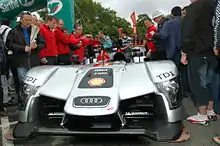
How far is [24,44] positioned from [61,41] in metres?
1.28

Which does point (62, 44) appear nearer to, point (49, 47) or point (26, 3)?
point (49, 47)

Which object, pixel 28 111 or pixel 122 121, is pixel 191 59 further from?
pixel 28 111

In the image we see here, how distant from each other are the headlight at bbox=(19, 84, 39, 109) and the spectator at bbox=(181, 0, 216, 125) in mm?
2145

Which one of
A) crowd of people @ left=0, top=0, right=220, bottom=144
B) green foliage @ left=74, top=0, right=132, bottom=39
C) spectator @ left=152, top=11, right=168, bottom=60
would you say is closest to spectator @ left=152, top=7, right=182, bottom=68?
crowd of people @ left=0, top=0, right=220, bottom=144

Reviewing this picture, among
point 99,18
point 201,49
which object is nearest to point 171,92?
point 201,49

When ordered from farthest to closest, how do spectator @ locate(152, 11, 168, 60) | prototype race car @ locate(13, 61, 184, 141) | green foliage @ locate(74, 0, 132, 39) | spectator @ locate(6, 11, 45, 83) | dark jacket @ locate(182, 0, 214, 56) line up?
green foliage @ locate(74, 0, 132, 39) < spectator @ locate(152, 11, 168, 60) < spectator @ locate(6, 11, 45, 83) < dark jacket @ locate(182, 0, 214, 56) < prototype race car @ locate(13, 61, 184, 141)

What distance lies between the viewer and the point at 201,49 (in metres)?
4.23

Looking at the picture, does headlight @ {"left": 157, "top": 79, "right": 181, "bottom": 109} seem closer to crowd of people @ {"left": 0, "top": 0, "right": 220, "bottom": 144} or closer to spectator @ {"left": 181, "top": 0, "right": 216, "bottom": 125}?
crowd of people @ {"left": 0, "top": 0, "right": 220, "bottom": 144}

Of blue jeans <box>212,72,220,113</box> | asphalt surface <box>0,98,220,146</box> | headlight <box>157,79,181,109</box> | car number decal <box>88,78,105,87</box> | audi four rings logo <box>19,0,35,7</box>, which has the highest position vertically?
audi four rings logo <box>19,0,35,7</box>

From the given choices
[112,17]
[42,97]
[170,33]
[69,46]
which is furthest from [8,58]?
[112,17]

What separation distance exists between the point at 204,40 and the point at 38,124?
242 centimetres

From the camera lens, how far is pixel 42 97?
3756mm

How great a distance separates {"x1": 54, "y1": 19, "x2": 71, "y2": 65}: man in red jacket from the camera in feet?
21.3

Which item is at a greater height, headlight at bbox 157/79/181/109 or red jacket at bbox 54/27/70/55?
red jacket at bbox 54/27/70/55
